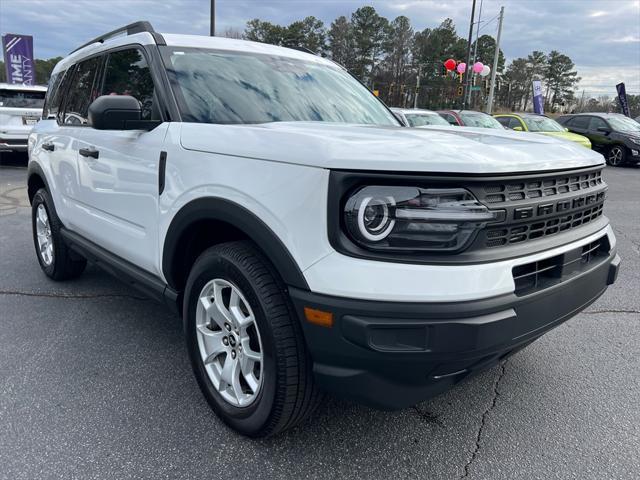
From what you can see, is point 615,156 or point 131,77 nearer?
point 131,77

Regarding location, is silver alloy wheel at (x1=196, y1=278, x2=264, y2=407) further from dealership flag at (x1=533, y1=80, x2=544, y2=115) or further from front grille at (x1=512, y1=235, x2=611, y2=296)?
dealership flag at (x1=533, y1=80, x2=544, y2=115)

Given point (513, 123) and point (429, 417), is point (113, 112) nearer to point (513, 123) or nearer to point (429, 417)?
point (429, 417)

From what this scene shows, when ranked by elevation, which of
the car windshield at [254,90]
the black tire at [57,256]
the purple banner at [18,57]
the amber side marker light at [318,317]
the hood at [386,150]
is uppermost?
the purple banner at [18,57]

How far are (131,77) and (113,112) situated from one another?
29.1 inches

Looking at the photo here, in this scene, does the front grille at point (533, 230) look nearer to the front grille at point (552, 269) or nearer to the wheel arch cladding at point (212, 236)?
the front grille at point (552, 269)

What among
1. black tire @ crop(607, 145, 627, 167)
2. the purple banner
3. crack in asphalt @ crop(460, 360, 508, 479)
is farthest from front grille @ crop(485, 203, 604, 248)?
the purple banner

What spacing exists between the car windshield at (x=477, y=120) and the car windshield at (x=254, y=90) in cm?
1078

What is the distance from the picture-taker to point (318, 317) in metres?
1.82

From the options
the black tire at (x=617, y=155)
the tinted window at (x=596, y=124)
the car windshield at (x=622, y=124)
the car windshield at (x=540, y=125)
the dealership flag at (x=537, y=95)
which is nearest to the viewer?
the car windshield at (x=540, y=125)

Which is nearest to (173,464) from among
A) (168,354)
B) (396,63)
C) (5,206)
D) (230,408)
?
(230,408)

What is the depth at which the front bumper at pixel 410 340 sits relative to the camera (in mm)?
1713

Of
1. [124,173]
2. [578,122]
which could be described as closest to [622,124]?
[578,122]

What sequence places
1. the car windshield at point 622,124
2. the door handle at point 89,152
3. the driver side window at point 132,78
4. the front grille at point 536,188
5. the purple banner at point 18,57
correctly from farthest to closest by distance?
1. the purple banner at point 18,57
2. the car windshield at point 622,124
3. the door handle at point 89,152
4. the driver side window at point 132,78
5. the front grille at point 536,188

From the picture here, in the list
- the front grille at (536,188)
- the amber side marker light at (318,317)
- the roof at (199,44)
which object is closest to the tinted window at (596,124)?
the roof at (199,44)
